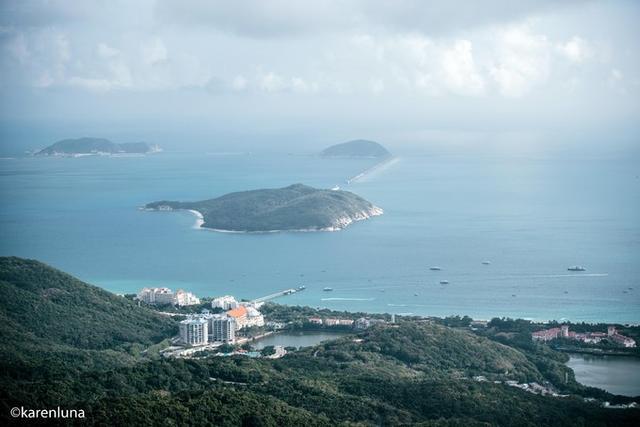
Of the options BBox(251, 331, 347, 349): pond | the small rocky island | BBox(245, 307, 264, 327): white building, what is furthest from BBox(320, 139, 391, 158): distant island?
BBox(251, 331, 347, 349): pond

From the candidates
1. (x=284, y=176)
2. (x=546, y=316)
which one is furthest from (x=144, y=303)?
(x=284, y=176)

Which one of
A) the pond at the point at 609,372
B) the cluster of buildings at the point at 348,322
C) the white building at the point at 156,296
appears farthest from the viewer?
the white building at the point at 156,296

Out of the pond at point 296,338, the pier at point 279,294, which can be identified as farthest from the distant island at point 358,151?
the pond at point 296,338

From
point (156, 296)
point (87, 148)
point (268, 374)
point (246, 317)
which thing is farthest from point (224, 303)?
point (87, 148)

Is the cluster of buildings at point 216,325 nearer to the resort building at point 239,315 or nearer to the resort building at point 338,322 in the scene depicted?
the resort building at point 239,315

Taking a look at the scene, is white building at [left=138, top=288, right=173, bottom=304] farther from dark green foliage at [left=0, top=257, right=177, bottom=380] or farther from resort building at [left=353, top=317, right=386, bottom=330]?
resort building at [left=353, top=317, right=386, bottom=330]

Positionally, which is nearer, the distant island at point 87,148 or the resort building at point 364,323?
the resort building at point 364,323

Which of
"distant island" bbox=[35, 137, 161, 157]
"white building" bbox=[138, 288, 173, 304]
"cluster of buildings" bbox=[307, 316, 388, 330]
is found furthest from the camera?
"distant island" bbox=[35, 137, 161, 157]
